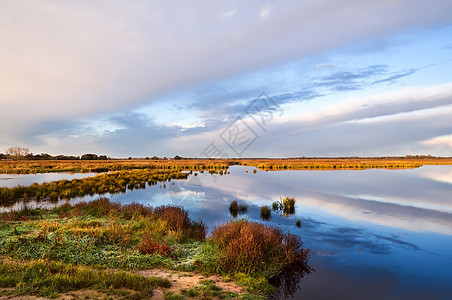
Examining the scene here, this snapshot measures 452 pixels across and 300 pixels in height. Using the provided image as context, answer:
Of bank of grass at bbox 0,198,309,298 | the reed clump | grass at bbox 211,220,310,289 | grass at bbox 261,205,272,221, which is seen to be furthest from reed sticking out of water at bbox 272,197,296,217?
bank of grass at bbox 0,198,309,298

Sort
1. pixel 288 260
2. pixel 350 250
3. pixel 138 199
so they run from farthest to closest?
pixel 138 199
pixel 350 250
pixel 288 260

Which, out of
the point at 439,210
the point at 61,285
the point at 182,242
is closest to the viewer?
the point at 61,285

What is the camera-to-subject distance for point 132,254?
8.23 metres

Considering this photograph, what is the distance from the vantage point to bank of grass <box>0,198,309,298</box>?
626cm

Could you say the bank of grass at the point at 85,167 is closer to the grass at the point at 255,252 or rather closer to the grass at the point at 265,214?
the grass at the point at 265,214

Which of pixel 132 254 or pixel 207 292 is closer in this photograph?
pixel 207 292

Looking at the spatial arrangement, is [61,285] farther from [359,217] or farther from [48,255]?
[359,217]

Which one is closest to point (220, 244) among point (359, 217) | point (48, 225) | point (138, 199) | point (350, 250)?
point (350, 250)

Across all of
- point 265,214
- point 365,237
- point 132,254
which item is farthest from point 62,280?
point 365,237

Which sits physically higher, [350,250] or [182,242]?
[182,242]

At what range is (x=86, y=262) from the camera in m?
7.65

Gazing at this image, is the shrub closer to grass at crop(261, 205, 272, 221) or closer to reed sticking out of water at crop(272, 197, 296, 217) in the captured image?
grass at crop(261, 205, 272, 221)

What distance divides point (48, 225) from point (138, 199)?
1283 centimetres

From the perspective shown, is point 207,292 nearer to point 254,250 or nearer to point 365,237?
point 254,250
